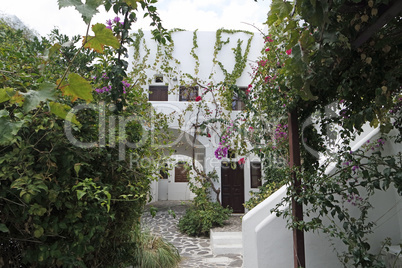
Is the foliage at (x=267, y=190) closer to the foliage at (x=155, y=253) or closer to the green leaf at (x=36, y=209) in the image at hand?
the foliage at (x=155, y=253)

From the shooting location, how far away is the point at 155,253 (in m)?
4.69

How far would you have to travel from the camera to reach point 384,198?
3607 mm

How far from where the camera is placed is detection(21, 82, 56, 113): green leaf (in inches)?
31.0

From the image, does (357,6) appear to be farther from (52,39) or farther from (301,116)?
(52,39)

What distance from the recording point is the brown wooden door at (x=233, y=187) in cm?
959

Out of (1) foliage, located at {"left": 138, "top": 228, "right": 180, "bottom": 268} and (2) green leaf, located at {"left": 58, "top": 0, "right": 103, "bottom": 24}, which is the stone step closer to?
(1) foliage, located at {"left": 138, "top": 228, "right": 180, "bottom": 268}

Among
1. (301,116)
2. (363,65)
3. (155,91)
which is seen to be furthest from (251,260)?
(155,91)

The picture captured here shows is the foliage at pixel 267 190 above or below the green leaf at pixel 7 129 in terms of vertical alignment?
below

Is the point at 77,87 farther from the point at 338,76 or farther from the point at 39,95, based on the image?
the point at 338,76

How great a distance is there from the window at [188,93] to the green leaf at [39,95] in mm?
8052

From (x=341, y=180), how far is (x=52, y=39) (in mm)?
4682

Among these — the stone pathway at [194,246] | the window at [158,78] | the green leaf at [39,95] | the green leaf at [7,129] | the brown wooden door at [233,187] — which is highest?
the window at [158,78]

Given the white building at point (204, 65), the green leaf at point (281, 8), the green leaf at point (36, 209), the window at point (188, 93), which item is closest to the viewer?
the green leaf at point (281, 8)

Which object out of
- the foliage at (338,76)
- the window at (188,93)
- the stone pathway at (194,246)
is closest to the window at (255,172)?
the stone pathway at (194,246)
